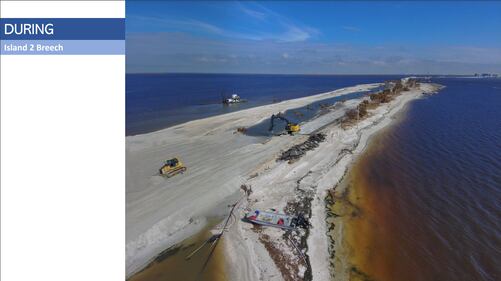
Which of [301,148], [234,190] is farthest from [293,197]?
[301,148]

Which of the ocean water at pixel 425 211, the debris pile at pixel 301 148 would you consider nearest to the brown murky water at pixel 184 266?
the ocean water at pixel 425 211

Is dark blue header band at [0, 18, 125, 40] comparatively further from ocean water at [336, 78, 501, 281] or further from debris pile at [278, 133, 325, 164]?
debris pile at [278, 133, 325, 164]

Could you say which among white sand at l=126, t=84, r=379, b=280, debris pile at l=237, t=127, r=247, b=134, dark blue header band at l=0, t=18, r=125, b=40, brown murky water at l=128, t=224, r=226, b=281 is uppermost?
dark blue header band at l=0, t=18, r=125, b=40

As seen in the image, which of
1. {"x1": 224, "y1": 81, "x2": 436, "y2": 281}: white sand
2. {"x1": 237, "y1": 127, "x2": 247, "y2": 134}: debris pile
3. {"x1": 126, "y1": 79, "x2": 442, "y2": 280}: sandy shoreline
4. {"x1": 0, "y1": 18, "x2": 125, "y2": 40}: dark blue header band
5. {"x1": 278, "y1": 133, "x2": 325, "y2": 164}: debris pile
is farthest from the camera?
{"x1": 237, "y1": 127, "x2": 247, "y2": 134}: debris pile

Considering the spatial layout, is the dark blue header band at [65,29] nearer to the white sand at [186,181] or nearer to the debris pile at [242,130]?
the white sand at [186,181]

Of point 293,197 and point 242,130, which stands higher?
point 242,130

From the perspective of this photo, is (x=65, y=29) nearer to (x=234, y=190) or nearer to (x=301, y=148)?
(x=234, y=190)

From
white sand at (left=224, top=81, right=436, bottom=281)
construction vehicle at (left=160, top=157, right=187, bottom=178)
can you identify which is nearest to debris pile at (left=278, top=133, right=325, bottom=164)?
white sand at (left=224, top=81, right=436, bottom=281)
